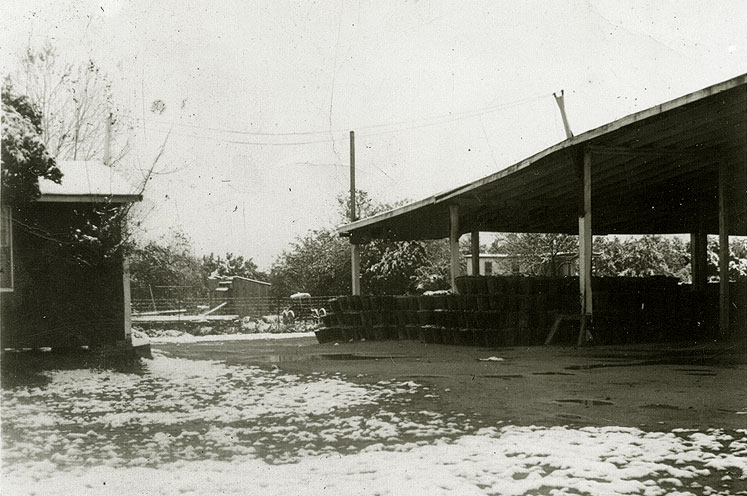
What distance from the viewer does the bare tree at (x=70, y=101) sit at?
11688 mm

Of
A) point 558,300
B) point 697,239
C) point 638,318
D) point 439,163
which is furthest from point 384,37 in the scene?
point 439,163

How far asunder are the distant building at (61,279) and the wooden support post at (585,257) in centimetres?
855

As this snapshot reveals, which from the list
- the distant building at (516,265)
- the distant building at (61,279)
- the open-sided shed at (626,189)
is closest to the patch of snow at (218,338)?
the open-sided shed at (626,189)

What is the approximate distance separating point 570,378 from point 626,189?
32.0 feet

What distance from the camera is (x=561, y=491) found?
14.1 ft

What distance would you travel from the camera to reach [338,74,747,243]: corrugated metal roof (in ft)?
38.9

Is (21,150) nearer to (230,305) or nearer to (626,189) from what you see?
(626,189)

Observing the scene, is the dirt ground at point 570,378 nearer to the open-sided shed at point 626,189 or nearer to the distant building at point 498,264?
the open-sided shed at point 626,189

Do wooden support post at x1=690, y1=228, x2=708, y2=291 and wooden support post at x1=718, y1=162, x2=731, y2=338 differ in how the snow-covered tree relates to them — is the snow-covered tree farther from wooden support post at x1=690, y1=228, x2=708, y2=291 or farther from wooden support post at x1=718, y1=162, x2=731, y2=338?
wooden support post at x1=690, y1=228, x2=708, y2=291

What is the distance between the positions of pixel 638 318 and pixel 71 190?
1145cm

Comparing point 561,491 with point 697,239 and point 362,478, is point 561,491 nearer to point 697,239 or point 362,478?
point 362,478

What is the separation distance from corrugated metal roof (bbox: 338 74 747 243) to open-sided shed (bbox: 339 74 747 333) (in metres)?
0.02

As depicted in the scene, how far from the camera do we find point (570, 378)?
9.28 metres

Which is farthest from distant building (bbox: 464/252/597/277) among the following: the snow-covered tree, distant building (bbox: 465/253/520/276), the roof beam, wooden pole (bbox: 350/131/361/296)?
the snow-covered tree
